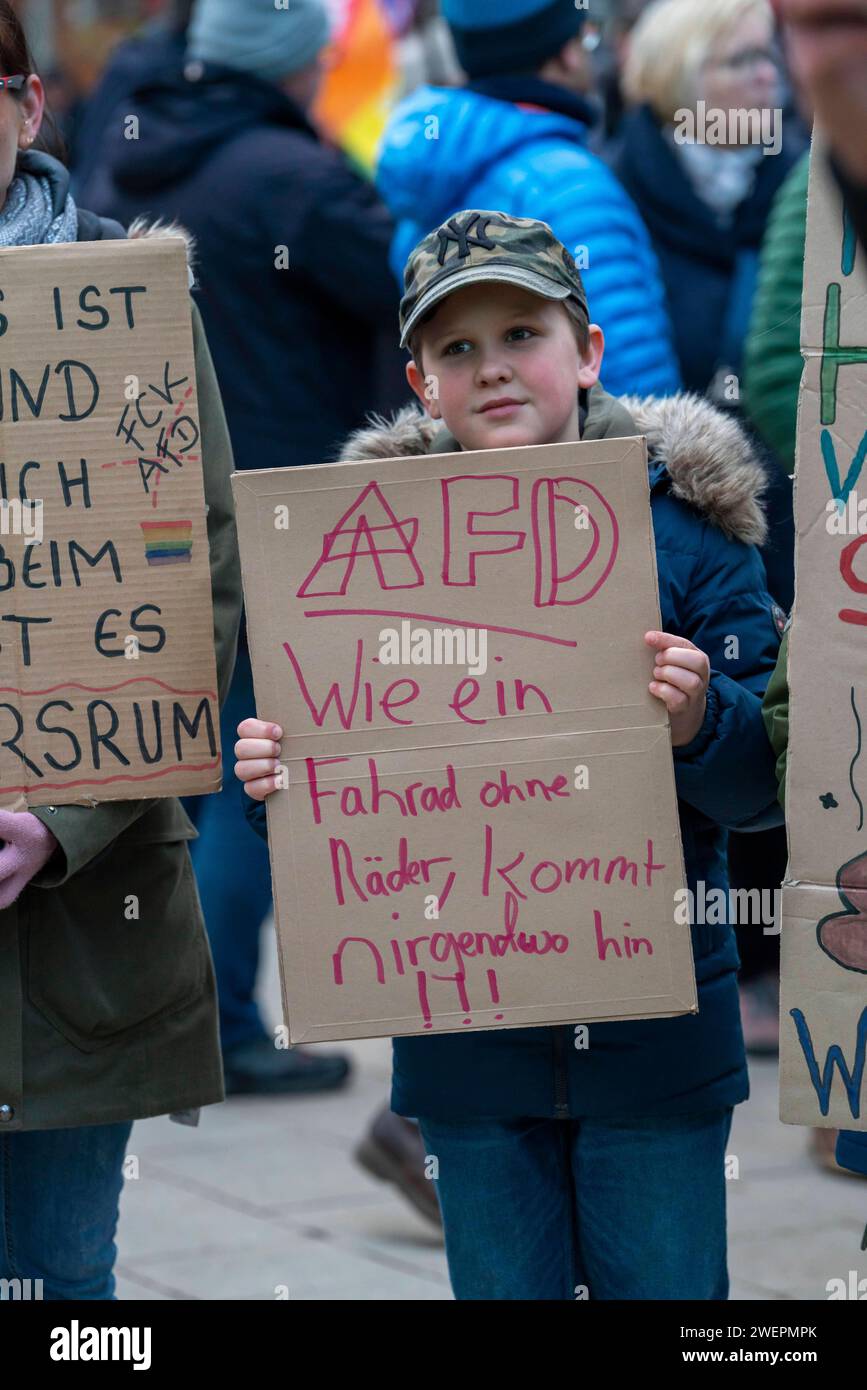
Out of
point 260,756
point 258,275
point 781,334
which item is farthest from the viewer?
point 258,275

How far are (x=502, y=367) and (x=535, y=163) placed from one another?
1.33 metres

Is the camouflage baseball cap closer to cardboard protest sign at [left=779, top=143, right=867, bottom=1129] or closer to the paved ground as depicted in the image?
cardboard protest sign at [left=779, top=143, right=867, bottom=1129]

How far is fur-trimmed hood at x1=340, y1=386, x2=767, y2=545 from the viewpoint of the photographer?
245 centimetres

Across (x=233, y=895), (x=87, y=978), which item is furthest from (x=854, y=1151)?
(x=233, y=895)

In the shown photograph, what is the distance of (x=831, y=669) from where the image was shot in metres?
2.17

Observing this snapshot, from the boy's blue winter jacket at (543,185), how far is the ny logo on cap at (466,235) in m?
1.00

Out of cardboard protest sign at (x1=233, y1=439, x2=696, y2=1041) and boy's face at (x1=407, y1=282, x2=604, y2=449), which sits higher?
boy's face at (x1=407, y1=282, x2=604, y2=449)

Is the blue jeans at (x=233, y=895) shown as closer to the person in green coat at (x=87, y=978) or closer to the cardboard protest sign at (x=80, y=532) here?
the person in green coat at (x=87, y=978)

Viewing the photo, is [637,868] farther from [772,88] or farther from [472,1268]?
[772,88]

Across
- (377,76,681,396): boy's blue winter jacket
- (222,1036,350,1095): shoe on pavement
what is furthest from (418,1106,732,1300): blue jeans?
(222,1036,350,1095): shoe on pavement

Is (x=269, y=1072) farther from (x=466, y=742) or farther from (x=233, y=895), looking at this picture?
(x=466, y=742)

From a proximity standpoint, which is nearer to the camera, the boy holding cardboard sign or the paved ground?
the boy holding cardboard sign

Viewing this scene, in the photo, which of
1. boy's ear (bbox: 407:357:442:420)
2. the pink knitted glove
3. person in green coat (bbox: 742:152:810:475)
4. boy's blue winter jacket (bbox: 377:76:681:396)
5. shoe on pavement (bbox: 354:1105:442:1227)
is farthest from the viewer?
shoe on pavement (bbox: 354:1105:442:1227)

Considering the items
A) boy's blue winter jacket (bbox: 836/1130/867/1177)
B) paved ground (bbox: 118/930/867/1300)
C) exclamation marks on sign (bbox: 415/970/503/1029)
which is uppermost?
exclamation marks on sign (bbox: 415/970/503/1029)
